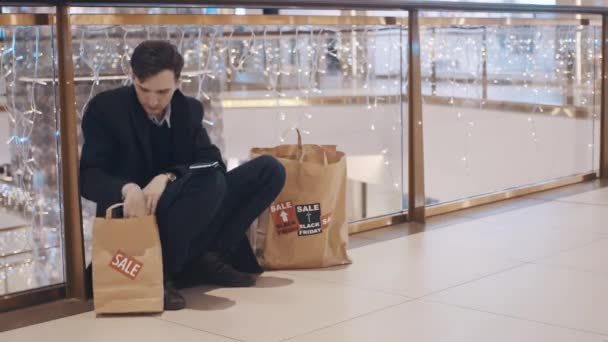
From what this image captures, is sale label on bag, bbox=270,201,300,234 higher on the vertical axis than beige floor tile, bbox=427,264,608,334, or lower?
higher

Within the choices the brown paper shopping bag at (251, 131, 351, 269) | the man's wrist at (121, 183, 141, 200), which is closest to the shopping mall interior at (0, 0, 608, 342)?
the brown paper shopping bag at (251, 131, 351, 269)

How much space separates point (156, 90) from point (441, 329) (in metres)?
0.98

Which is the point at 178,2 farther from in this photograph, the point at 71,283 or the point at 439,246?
the point at 439,246

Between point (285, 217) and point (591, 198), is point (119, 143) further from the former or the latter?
point (591, 198)

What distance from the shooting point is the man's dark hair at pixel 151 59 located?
100 inches

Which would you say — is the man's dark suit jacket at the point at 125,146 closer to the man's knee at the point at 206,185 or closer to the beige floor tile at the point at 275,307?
the man's knee at the point at 206,185

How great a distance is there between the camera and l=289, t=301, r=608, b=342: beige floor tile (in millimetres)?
2268

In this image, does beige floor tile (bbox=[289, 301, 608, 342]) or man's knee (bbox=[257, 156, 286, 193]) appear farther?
man's knee (bbox=[257, 156, 286, 193])

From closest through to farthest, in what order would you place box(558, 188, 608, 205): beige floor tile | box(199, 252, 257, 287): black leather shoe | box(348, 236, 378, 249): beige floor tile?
box(199, 252, 257, 287): black leather shoe
box(348, 236, 378, 249): beige floor tile
box(558, 188, 608, 205): beige floor tile

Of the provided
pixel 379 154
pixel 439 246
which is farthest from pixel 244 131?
pixel 439 246

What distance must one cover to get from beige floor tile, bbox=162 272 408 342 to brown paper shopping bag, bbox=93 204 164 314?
89 mm

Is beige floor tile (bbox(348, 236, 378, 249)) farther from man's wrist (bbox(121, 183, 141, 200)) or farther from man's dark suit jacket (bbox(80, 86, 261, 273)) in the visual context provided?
man's wrist (bbox(121, 183, 141, 200))

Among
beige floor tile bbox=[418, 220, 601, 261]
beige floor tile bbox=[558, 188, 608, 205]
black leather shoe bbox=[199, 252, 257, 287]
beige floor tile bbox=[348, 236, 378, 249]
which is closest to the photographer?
black leather shoe bbox=[199, 252, 257, 287]

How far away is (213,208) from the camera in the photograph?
258 cm
